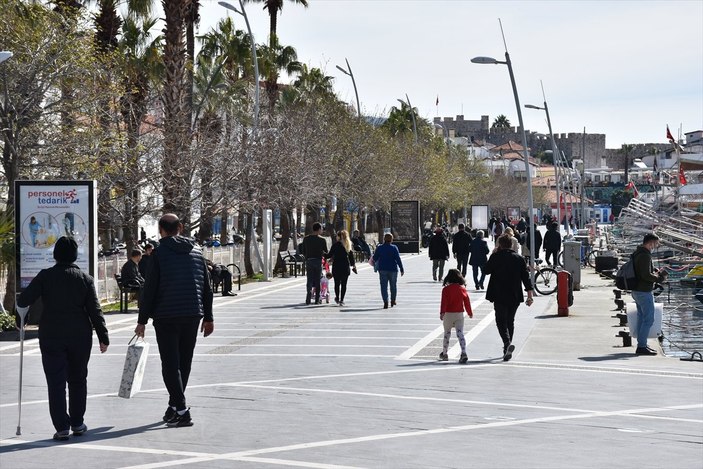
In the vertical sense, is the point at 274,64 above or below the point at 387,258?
above

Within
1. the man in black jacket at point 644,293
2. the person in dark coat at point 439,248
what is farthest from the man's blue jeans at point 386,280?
the man in black jacket at point 644,293

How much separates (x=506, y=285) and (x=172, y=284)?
24.7 feet

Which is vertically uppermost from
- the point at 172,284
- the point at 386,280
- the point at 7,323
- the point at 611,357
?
the point at 172,284

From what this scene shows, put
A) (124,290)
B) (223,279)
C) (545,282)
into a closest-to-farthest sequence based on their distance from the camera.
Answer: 1. (124,290)
2. (223,279)
3. (545,282)

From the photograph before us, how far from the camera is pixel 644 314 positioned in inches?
725

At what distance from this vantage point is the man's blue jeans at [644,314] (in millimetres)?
18359

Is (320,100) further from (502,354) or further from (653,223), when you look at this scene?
(502,354)

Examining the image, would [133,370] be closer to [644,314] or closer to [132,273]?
[644,314]

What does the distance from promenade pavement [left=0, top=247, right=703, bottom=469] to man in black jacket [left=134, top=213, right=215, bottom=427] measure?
22.7 inches

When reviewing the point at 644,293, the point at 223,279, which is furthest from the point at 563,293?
the point at 223,279

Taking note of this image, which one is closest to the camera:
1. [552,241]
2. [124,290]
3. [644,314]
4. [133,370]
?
[133,370]

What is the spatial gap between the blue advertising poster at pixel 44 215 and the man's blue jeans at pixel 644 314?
8942 mm

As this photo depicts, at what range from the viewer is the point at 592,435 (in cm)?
1073

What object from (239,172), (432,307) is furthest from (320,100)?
(432,307)
